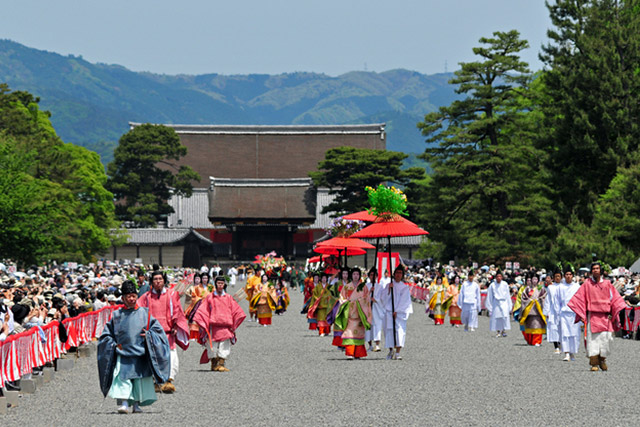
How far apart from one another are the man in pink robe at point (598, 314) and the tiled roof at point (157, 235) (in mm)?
53383

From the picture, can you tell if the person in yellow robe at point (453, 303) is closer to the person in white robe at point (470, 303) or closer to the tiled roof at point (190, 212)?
the person in white robe at point (470, 303)

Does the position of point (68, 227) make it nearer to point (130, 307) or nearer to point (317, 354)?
point (317, 354)

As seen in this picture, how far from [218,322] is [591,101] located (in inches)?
900

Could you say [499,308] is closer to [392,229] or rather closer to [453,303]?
[453,303]

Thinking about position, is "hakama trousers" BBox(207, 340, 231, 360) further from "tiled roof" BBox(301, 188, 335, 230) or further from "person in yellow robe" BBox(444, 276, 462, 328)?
"tiled roof" BBox(301, 188, 335, 230)

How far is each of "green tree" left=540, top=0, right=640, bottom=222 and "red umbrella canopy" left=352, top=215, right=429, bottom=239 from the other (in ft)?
57.1

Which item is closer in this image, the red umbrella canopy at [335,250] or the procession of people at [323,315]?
the procession of people at [323,315]

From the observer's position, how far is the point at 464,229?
40.3 m

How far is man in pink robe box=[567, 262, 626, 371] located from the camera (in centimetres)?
1412

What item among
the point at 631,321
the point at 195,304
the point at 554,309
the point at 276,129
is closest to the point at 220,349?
the point at 195,304

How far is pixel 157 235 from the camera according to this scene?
66.8 metres

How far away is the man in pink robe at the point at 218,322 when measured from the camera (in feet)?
46.6

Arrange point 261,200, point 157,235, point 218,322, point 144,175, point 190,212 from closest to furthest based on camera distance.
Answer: point 218,322 → point 157,235 → point 144,175 → point 261,200 → point 190,212

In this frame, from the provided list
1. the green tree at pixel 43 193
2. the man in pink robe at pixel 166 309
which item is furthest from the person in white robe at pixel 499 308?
the green tree at pixel 43 193
